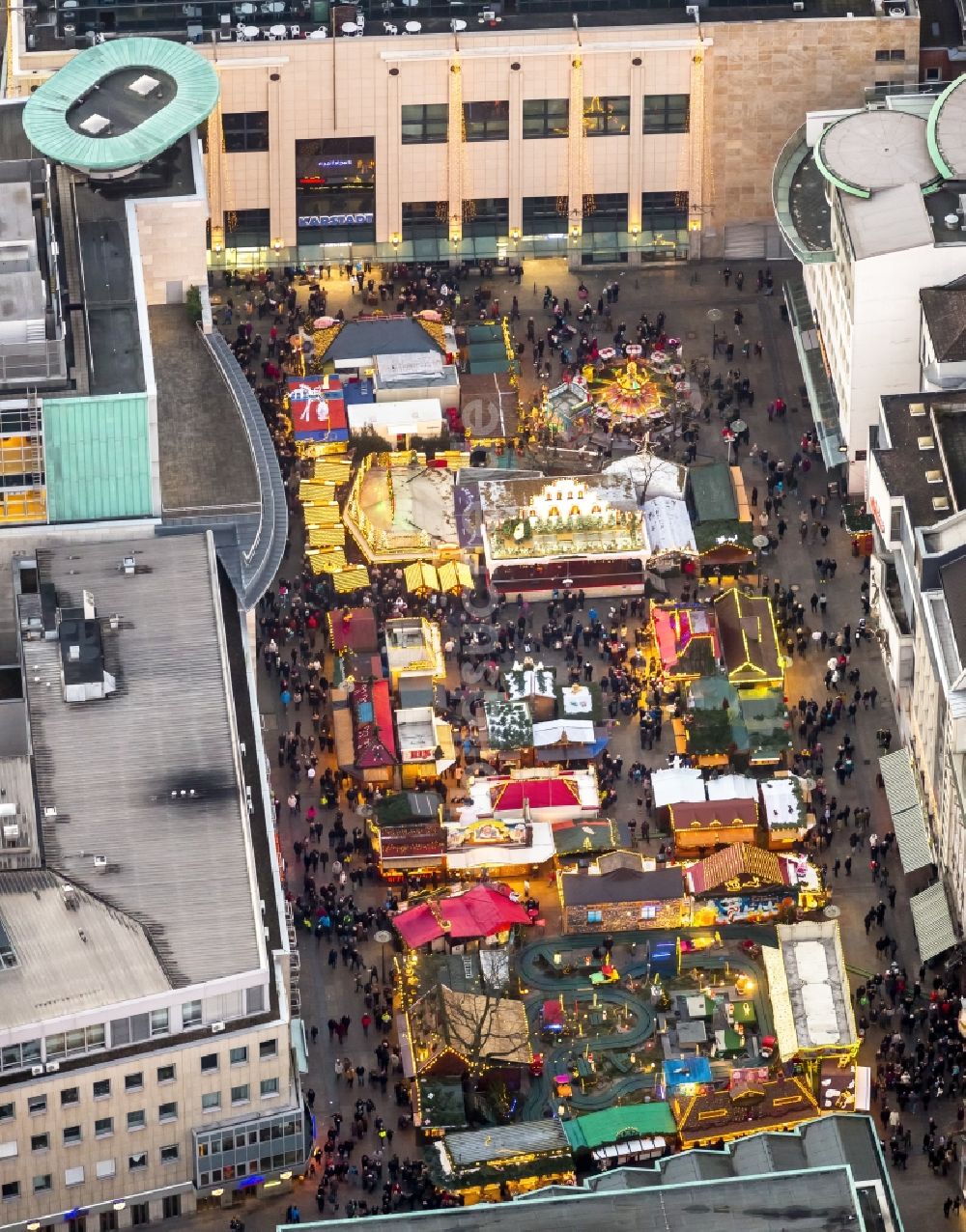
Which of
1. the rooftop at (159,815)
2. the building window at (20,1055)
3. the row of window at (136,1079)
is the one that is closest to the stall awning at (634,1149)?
the row of window at (136,1079)

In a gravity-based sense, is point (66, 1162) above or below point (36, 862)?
below

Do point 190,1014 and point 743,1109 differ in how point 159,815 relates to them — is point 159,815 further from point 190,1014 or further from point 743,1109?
point 743,1109

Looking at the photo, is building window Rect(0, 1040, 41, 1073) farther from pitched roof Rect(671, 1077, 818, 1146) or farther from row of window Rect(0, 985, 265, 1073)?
pitched roof Rect(671, 1077, 818, 1146)

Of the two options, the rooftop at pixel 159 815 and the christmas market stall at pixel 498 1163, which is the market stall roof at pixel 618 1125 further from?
the rooftop at pixel 159 815

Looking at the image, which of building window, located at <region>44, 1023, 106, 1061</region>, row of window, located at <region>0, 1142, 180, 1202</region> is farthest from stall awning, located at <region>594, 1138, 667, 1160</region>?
building window, located at <region>44, 1023, 106, 1061</region>

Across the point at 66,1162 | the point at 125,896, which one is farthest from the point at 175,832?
the point at 66,1162

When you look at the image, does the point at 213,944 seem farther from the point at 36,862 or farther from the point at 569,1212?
the point at 569,1212
